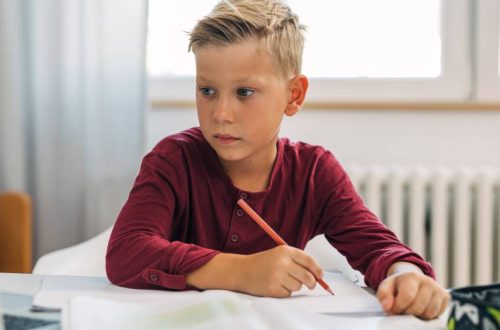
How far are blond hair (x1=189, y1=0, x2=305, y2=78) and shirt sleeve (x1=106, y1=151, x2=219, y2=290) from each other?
8.1 inches

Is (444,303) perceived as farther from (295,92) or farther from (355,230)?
(295,92)

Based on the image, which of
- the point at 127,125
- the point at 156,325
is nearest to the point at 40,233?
the point at 127,125

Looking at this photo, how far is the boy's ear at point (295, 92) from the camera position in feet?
3.93

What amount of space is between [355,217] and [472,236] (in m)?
1.18

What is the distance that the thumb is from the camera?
821 mm

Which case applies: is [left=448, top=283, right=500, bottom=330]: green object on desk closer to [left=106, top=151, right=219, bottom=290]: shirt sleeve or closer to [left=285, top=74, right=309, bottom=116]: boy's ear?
[left=106, top=151, right=219, bottom=290]: shirt sleeve

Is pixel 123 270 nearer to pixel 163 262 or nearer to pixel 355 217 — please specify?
pixel 163 262

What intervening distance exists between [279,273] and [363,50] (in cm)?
150

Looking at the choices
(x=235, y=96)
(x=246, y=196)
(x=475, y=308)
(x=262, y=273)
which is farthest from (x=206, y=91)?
(x=475, y=308)

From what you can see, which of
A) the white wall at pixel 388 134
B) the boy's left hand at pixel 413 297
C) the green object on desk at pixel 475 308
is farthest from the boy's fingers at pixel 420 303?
the white wall at pixel 388 134

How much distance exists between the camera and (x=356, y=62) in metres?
2.27

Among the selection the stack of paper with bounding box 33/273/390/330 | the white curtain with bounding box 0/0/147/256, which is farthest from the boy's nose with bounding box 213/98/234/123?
the white curtain with bounding box 0/0/147/256

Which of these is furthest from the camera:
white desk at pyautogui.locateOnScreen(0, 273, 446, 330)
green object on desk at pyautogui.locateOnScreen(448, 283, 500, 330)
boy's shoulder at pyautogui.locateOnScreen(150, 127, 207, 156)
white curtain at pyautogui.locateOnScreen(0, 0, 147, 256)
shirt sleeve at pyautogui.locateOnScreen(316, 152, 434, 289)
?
white curtain at pyautogui.locateOnScreen(0, 0, 147, 256)

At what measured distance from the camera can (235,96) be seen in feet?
3.49
